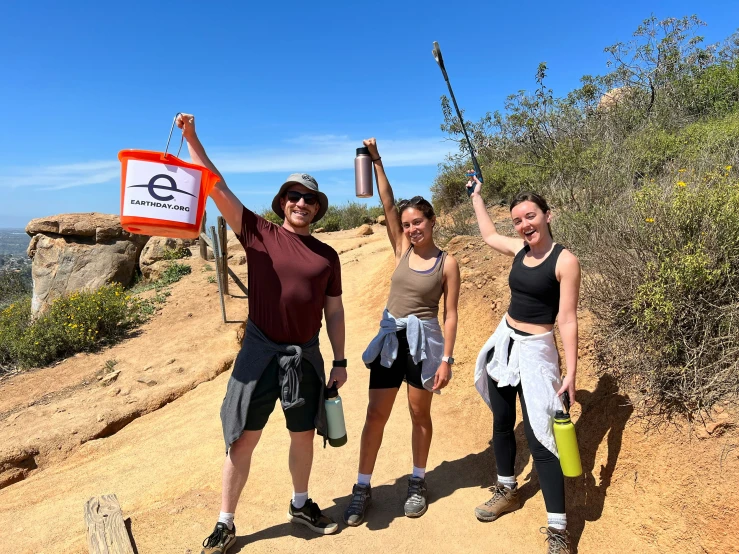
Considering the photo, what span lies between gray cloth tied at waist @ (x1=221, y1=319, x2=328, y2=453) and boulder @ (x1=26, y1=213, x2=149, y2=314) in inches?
466

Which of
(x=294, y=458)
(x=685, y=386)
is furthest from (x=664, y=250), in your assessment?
(x=294, y=458)

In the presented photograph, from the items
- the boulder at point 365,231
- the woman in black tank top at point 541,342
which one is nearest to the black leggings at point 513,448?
the woman in black tank top at point 541,342

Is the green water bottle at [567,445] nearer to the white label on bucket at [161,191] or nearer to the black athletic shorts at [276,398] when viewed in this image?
the black athletic shorts at [276,398]

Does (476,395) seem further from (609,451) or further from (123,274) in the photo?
(123,274)

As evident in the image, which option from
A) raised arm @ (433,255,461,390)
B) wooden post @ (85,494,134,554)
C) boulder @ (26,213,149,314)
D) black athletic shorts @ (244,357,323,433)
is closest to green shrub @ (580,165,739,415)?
raised arm @ (433,255,461,390)

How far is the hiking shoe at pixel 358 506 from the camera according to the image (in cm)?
283

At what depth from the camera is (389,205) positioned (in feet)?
9.35

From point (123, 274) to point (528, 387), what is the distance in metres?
12.8

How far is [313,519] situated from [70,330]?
23.1 feet

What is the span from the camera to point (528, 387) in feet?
8.01

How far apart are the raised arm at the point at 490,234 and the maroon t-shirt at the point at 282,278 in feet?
3.30

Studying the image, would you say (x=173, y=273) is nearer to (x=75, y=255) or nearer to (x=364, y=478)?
(x=75, y=255)

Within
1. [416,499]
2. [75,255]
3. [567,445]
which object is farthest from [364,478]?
[75,255]

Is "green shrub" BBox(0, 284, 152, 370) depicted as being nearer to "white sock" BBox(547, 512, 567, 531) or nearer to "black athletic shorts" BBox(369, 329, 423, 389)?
"black athletic shorts" BBox(369, 329, 423, 389)
